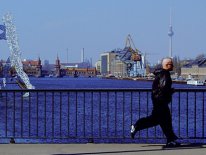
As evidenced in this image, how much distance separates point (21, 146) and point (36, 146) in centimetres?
31

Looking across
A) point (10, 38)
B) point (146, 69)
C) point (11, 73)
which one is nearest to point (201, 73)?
point (146, 69)

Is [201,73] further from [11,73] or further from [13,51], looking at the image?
[13,51]

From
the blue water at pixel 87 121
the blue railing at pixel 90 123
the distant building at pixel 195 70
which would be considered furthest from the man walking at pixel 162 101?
the distant building at pixel 195 70

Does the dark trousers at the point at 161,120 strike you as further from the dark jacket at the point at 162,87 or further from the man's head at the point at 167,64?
the man's head at the point at 167,64

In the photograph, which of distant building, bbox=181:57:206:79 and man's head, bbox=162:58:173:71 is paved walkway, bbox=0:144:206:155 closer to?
man's head, bbox=162:58:173:71

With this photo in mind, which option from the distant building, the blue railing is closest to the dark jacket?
the blue railing

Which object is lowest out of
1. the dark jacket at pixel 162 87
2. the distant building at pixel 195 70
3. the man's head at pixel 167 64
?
the distant building at pixel 195 70

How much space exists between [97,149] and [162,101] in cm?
160

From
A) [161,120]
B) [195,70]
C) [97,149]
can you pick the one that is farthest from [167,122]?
[195,70]

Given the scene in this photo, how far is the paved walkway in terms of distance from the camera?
11086 millimetres

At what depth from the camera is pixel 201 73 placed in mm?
181750

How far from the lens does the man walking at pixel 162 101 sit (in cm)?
1154

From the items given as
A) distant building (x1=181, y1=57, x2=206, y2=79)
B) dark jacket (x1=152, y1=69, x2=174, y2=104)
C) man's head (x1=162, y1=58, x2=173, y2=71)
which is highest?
man's head (x1=162, y1=58, x2=173, y2=71)

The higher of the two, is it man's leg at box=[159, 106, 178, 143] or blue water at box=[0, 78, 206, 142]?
man's leg at box=[159, 106, 178, 143]
